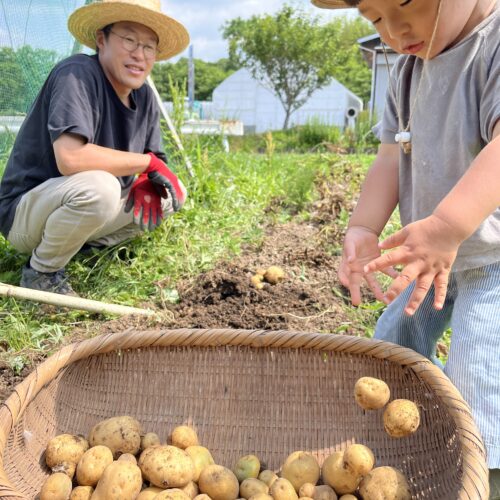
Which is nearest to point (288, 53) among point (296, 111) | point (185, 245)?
point (296, 111)

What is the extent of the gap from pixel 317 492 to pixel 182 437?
36cm

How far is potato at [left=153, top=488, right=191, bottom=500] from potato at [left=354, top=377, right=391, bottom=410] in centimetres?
44

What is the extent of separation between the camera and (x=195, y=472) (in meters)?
1.44

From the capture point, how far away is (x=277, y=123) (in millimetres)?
26281

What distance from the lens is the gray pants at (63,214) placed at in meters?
2.65

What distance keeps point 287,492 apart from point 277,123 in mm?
25657

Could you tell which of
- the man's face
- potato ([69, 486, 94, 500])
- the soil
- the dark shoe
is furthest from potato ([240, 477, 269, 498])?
the man's face

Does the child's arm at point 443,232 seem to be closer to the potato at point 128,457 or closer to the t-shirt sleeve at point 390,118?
the t-shirt sleeve at point 390,118

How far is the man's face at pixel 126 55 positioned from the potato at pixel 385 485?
2068 millimetres

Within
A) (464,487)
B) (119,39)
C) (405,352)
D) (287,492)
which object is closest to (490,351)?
(405,352)

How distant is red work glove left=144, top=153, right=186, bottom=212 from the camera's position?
2.92 metres

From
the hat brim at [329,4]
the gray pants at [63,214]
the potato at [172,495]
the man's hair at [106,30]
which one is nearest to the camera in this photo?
the potato at [172,495]

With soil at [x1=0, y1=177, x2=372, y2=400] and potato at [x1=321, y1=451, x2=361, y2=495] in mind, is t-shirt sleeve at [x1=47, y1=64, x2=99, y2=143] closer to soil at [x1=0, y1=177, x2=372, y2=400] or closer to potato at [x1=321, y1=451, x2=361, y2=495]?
soil at [x1=0, y1=177, x2=372, y2=400]

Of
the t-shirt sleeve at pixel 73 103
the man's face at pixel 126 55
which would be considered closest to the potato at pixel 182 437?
the t-shirt sleeve at pixel 73 103
